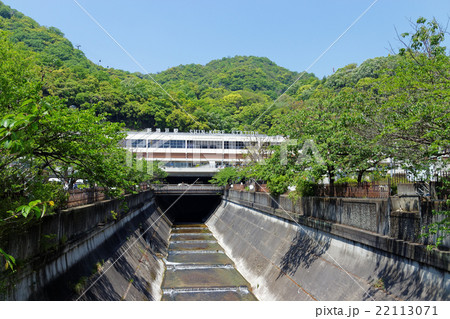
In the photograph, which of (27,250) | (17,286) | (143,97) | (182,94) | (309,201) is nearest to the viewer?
(17,286)

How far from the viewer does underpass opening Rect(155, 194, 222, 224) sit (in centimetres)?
6662

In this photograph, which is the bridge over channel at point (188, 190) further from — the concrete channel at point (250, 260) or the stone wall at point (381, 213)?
the stone wall at point (381, 213)

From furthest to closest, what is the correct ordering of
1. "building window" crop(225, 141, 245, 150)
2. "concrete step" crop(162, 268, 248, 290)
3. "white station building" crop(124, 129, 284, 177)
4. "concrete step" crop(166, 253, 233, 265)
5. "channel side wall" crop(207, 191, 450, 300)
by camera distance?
"building window" crop(225, 141, 245, 150)
"white station building" crop(124, 129, 284, 177)
"concrete step" crop(166, 253, 233, 265)
"concrete step" crop(162, 268, 248, 290)
"channel side wall" crop(207, 191, 450, 300)

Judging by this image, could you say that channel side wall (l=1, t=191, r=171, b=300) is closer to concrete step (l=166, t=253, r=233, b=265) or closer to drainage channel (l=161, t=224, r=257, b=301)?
drainage channel (l=161, t=224, r=257, b=301)

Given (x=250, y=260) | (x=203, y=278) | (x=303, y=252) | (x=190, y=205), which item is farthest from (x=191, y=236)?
(x=190, y=205)

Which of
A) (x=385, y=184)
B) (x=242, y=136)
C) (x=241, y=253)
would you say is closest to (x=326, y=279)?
(x=385, y=184)

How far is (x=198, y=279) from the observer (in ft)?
83.3

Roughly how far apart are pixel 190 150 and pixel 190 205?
21684mm

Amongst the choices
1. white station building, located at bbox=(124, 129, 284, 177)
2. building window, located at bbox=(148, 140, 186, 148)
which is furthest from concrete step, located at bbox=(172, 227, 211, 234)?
building window, located at bbox=(148, 140, 186, 148)

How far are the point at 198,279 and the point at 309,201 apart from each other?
9.39m

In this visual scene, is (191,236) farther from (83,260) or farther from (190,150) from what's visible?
(190,150)

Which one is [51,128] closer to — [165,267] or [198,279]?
[198,279]

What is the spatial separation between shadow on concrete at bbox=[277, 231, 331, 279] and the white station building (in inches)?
2345

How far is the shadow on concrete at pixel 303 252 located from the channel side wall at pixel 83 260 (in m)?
7.74
